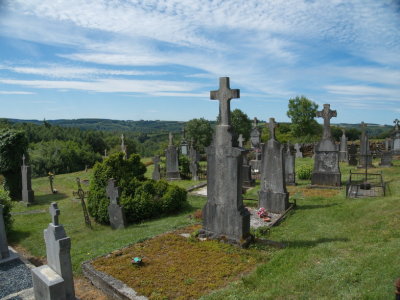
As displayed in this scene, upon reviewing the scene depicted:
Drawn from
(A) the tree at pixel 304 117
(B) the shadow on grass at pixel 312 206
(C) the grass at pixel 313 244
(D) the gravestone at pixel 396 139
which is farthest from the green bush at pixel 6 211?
(A) the tree at pixel 304 117

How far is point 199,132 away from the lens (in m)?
43.3

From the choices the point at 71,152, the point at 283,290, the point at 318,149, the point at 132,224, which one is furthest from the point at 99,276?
the point at 71,152

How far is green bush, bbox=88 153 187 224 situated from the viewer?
454 inches

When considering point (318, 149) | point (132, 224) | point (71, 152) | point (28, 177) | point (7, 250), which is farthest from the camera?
point (71, 152)

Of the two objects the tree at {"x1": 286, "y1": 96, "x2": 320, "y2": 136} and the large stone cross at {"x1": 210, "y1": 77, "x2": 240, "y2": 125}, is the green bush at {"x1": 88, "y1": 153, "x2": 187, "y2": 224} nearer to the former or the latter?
the large stone cross at {"x1": 210, "y1": 77, "x2": 240, "y2": 125}

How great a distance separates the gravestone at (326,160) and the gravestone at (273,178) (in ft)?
15.2

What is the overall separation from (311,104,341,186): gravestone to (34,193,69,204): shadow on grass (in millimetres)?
→ 15465

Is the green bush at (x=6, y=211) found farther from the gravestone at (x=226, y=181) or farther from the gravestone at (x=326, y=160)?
the gravestone at (x=326, y=160)

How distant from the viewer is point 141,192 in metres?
11.8

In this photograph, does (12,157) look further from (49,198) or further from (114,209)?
(114,209)

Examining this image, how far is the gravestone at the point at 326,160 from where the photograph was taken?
14750 mm

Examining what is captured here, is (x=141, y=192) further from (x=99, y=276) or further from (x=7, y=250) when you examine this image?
(x=99, y=276)

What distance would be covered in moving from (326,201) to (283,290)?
8.01 metres

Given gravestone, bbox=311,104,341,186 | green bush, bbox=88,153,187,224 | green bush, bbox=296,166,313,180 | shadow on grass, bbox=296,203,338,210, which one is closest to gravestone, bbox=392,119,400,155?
green bush, bbox=296,166,313,180
